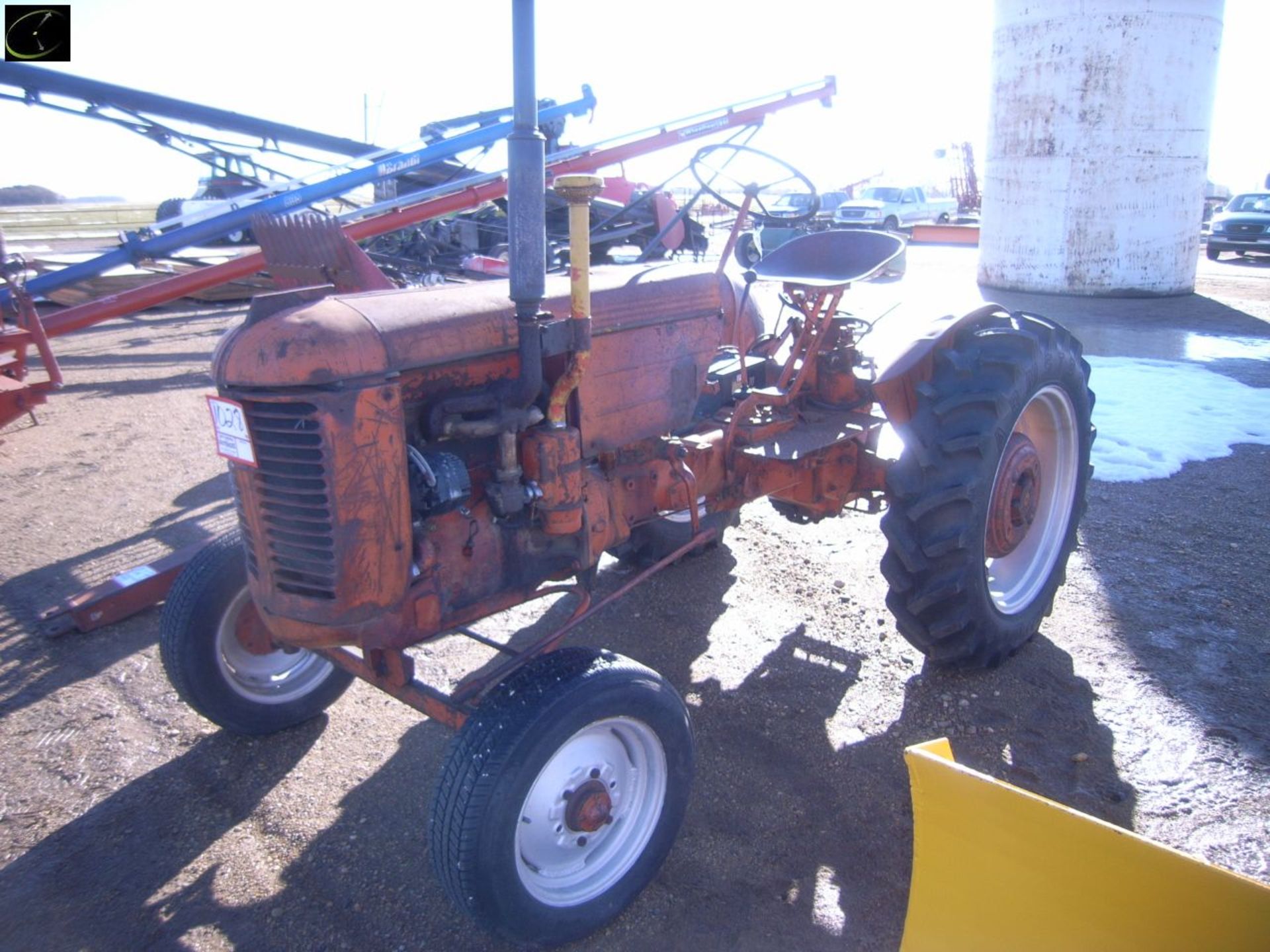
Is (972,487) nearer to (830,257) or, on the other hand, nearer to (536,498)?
(830,257)

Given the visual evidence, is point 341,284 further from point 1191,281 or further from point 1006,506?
point 1191,281

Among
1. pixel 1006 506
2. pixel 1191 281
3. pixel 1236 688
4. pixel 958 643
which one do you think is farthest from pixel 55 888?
pixel 1191 281

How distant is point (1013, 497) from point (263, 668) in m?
2.56

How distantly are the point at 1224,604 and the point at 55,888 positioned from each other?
4043 millimetres

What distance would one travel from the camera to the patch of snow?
5.29 m

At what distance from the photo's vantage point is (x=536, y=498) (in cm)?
232

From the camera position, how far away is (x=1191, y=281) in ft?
41.7

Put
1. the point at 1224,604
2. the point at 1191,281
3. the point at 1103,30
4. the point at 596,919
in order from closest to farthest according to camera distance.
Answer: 1. the point at 596,919
2. the point at 1224,604
3. the point at 1103,30
4. the point at 1191,281

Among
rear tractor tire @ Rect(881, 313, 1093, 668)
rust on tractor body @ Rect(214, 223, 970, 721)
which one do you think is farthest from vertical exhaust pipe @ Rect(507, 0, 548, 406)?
rear tractor tire @ Rect(881, 313, 1093, 668)

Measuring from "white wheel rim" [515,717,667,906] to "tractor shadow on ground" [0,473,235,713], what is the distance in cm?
208

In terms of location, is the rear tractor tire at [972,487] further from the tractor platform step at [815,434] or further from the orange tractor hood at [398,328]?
Answer: the orange tractor hood at [398,328]

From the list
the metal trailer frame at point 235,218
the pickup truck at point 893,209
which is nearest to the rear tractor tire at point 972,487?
the metal trailer frame at point 235,218

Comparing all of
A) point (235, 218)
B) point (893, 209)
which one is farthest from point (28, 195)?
point (235, 218)

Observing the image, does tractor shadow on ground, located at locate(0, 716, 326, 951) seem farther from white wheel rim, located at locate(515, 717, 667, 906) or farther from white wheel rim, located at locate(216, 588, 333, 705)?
white wheel rim, located at locate(515, 717, 667, 906)
